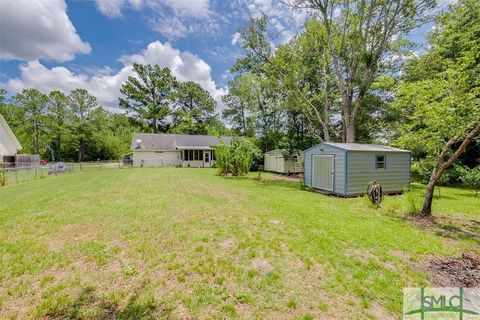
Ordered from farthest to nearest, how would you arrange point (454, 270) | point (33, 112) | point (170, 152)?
point (33, 112) → point (170, 152) → point (454, 270)

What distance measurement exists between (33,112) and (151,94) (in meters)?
19.7

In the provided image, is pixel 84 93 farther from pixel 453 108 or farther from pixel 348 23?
pixel 453 108

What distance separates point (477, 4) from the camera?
1298 centimetres

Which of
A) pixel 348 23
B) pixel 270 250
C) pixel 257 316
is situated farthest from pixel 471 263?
pixel 348 23

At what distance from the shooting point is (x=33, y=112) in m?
38.1

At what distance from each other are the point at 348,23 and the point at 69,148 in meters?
44.3

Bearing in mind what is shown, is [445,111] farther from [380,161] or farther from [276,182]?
[276,182]

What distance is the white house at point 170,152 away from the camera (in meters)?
27.6

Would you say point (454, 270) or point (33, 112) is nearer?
point (454, 270)

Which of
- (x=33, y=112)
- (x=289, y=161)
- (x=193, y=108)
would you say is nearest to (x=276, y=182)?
(x=289, y=161)

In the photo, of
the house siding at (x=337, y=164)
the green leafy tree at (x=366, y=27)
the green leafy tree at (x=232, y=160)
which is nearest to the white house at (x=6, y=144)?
the green leafy tree at (x=232, y=160)

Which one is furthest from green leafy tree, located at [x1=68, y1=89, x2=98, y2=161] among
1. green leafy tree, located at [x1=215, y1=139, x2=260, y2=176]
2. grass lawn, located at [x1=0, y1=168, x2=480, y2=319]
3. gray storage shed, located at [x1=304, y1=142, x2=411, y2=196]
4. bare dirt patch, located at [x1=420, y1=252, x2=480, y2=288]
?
bare dirt patch, located at [x1=420, y1=252, x2=480, y2=288]

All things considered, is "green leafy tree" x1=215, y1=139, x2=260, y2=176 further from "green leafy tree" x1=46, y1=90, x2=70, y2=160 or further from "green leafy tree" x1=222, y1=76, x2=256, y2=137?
"green leafy tree" x1=46, y1=90, x2=70, y2=160

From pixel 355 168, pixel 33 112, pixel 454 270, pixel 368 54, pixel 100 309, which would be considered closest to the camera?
pixel 100 309
